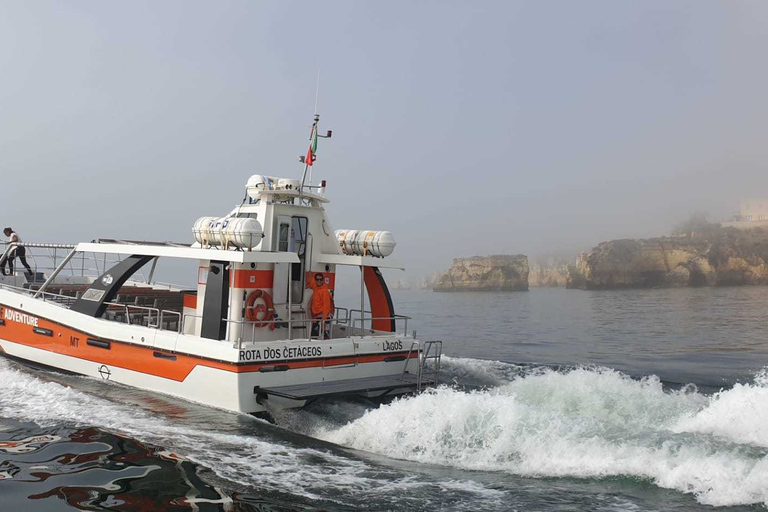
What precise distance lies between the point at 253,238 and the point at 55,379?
217 inches

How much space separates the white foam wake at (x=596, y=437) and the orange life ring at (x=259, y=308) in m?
2.74

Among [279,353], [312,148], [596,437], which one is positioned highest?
[312,148]

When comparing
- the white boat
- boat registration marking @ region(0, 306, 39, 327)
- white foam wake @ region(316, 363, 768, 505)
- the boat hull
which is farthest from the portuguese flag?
boat registration marking @ region(0, 306, 39, 327)

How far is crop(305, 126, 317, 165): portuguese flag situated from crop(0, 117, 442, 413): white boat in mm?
176

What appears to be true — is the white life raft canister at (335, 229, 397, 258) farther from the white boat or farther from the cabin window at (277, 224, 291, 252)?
the cabin window at (277, 224, 291, 252)

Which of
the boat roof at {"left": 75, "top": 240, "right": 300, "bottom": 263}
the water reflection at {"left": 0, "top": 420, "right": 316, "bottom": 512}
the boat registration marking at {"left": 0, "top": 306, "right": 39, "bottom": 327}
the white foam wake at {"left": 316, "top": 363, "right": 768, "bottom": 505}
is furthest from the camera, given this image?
the boat registration marking at {"left": 0, "top": 306, "right": 39, "bottom": 327}

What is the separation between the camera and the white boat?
34.2 feet

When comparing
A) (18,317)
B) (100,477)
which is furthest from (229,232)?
(18,317)

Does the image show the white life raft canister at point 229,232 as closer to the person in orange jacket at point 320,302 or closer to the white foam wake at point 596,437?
the person in orange jacket at point 320,302

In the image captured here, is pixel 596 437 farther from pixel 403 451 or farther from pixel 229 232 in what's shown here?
pixel 229 232

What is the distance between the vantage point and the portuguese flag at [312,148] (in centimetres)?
1243

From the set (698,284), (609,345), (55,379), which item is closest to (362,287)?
(55,379)

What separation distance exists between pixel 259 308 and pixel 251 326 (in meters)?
0.35

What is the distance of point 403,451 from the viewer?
8.41 metres
